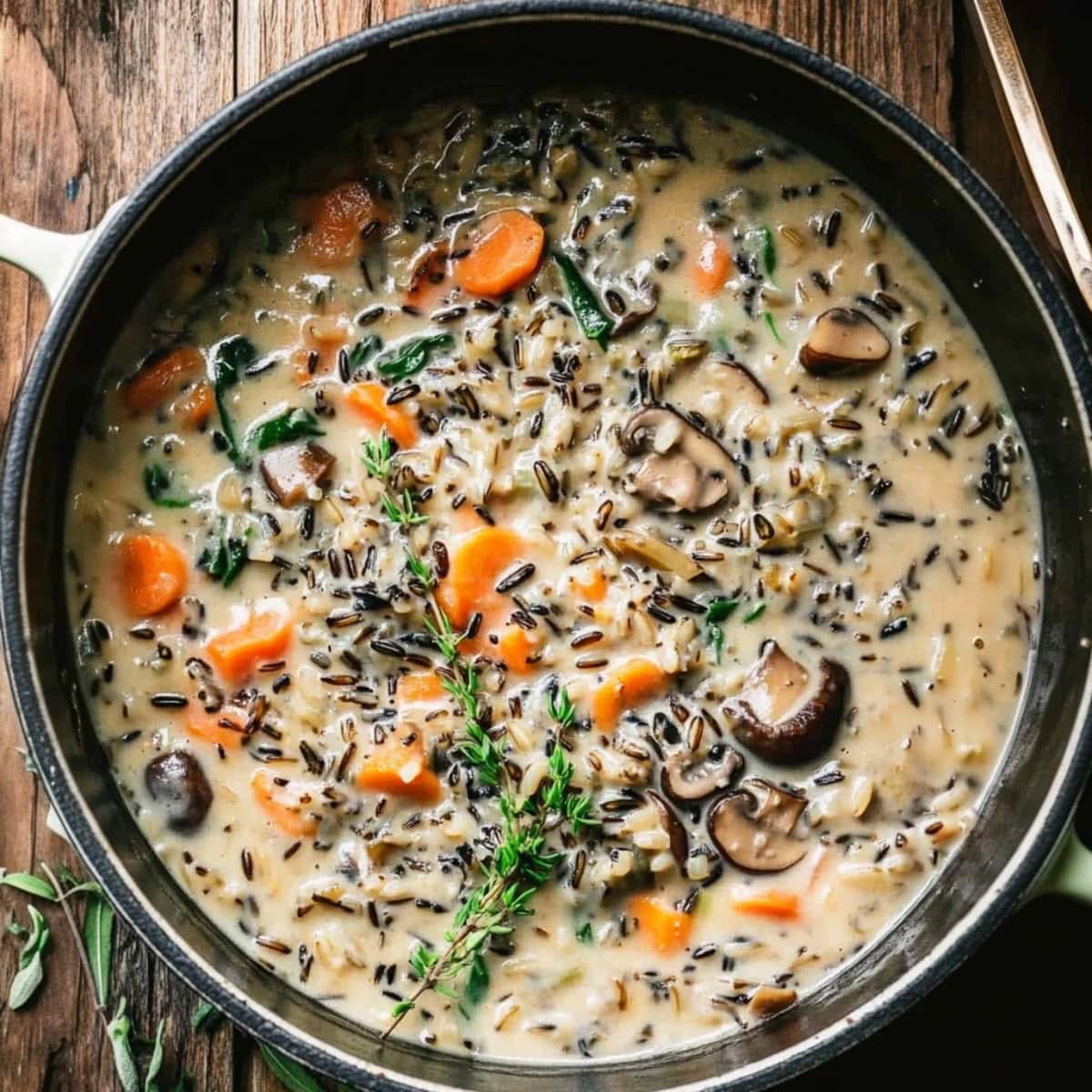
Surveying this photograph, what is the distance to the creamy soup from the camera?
106 inches

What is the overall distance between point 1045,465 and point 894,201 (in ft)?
1.89

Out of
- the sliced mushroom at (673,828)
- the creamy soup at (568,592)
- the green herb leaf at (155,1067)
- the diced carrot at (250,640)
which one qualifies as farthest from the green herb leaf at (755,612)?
the green herb leaf at (155,1067)

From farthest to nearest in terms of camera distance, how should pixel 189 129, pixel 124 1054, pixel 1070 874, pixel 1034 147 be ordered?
pixel 189 129 < pixel 124 1054 < pixel 1034 147 < pixel 1070 874

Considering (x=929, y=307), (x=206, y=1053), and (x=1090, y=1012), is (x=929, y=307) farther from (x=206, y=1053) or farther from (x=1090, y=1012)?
(x=206, y=1053)

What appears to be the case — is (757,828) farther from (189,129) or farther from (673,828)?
(189,129)

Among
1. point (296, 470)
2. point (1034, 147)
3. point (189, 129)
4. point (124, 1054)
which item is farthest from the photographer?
point (189, 129)

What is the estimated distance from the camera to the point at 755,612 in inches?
107

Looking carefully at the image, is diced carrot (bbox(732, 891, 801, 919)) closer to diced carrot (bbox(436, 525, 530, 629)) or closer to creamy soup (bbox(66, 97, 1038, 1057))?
creamy soup (bbox(66, 97, 1038, 1057))

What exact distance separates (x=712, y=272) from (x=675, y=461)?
0.38 metres

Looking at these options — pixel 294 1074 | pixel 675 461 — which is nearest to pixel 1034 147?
pixel 675 461

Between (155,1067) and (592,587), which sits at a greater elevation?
(592,587)

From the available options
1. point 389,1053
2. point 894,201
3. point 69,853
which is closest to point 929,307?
point 894,201

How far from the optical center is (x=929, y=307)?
2807 millimetres

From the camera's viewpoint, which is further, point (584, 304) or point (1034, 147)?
point (584, 304)
